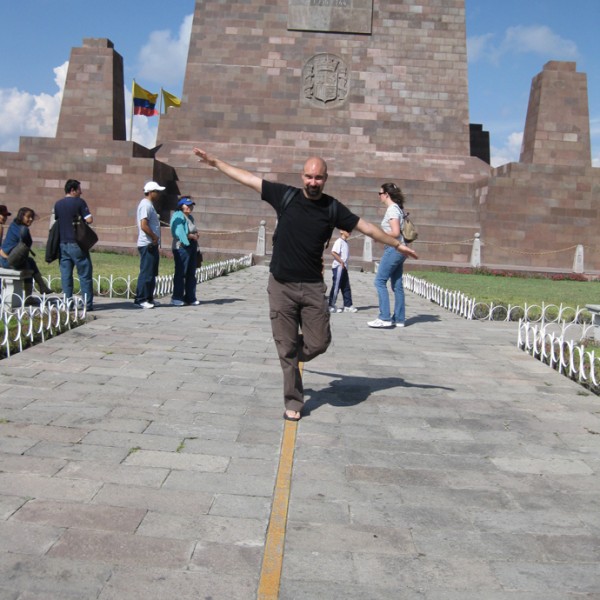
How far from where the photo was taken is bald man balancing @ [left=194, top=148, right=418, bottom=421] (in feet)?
16.7

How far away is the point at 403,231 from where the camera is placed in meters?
9.53

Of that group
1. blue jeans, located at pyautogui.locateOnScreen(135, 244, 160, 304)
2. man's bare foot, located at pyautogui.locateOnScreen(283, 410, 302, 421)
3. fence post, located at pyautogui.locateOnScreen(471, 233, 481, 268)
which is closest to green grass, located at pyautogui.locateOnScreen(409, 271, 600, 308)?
→ fence post, located at pyautogui.locateOnScreen(471, 233, 481, 268)

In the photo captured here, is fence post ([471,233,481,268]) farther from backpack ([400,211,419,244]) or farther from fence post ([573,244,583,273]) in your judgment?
backpack ([400,211,419,244])

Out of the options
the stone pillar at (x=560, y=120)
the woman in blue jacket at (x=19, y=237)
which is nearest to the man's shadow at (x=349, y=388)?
the woman in blue jacket at (x=19, y=237)

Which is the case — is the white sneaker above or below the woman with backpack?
below

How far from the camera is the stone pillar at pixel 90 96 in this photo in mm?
25250

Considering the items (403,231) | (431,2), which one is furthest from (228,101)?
(403,231)

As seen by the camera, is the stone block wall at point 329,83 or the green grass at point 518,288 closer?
the green grass at point 518,288

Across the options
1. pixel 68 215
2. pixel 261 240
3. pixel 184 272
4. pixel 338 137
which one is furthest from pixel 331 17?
pixel 68 215

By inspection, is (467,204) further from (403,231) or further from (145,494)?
(145,494)

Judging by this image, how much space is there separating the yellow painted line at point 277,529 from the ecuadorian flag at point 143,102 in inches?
1016

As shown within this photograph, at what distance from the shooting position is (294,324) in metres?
5.20

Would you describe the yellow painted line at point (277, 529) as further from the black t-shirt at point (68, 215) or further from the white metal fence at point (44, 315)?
the black t-shirt at point (68, 215)

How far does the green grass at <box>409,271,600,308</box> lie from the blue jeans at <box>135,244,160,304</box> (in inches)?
196
